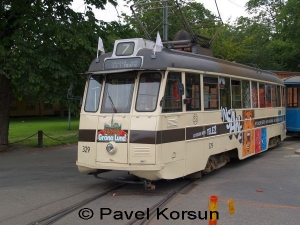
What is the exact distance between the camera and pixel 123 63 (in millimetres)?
8641

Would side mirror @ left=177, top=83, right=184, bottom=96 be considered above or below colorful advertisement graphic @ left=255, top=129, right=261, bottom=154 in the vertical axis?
above

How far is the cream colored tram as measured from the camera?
8133mm

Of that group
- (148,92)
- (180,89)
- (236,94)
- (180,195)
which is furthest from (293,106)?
(148,92)

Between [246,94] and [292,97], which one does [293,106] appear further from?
[246,94]

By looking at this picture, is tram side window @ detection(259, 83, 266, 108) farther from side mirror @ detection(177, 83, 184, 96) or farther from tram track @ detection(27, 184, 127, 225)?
tram track @ detection(27, 184, 127, 225)

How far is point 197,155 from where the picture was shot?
30.3 feet

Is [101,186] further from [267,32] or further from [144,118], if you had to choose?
[267,32]

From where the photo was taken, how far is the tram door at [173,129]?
8234mm

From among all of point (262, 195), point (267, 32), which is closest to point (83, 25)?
point (262, 195)

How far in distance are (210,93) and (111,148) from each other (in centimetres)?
309

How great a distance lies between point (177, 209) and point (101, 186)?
269cm

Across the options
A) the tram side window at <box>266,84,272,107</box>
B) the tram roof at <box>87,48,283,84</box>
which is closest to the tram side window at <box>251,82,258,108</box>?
the tram side window at <box>266,84,272,107</box>

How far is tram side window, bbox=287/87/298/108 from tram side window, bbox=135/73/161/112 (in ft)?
43.6

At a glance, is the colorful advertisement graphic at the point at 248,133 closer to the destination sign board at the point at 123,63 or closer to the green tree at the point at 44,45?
the destination sign board at the point at 123,63
